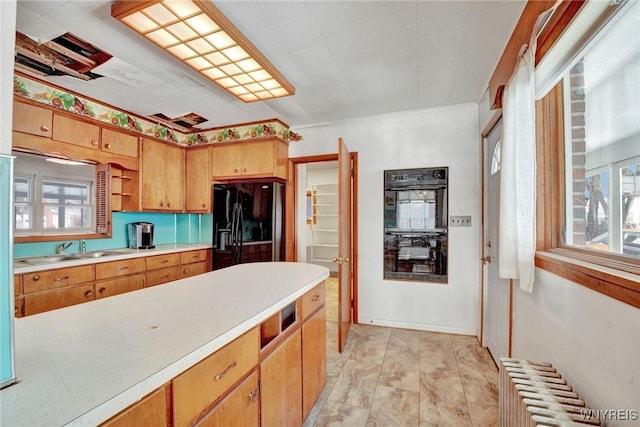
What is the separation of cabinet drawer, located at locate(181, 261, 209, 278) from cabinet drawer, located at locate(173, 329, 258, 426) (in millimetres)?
2735

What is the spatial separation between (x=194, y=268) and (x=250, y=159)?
1626 mm

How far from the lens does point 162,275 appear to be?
3172mm

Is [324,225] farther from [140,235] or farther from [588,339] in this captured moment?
[588,339]

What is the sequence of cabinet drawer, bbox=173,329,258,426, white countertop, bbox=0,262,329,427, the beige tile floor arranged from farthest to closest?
the beige tile floor
cabinet drawer, bbox=173,329,258,426
white countertop, bbox=0,262,329,427

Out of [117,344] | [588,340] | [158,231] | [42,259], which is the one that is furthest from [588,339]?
[158,231]

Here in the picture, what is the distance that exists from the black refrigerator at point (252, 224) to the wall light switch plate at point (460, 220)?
2.02m

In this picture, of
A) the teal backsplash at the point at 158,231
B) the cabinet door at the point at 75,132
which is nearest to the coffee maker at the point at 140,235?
the teal backsplash at the point at 158,231

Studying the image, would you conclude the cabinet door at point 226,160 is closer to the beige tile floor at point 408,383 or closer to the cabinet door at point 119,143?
the cabinet door at point 119,143

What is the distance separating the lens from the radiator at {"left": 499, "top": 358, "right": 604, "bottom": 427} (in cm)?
93

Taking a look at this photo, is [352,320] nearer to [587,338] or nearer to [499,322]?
[499,322]

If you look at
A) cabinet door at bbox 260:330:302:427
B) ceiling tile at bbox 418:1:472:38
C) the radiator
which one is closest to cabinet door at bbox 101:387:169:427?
cabinet door at bbox 260:330:302:427

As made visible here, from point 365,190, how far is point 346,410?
2.22 metres

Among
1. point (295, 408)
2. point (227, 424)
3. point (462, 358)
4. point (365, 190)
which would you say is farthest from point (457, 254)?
point (227, 424)

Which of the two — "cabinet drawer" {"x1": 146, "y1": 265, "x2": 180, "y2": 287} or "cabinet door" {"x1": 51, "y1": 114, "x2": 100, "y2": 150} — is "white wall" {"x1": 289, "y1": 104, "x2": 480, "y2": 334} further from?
"cabinet door" {"x1": 51, "y1": 114, "x2": 100, "y2": 150}
